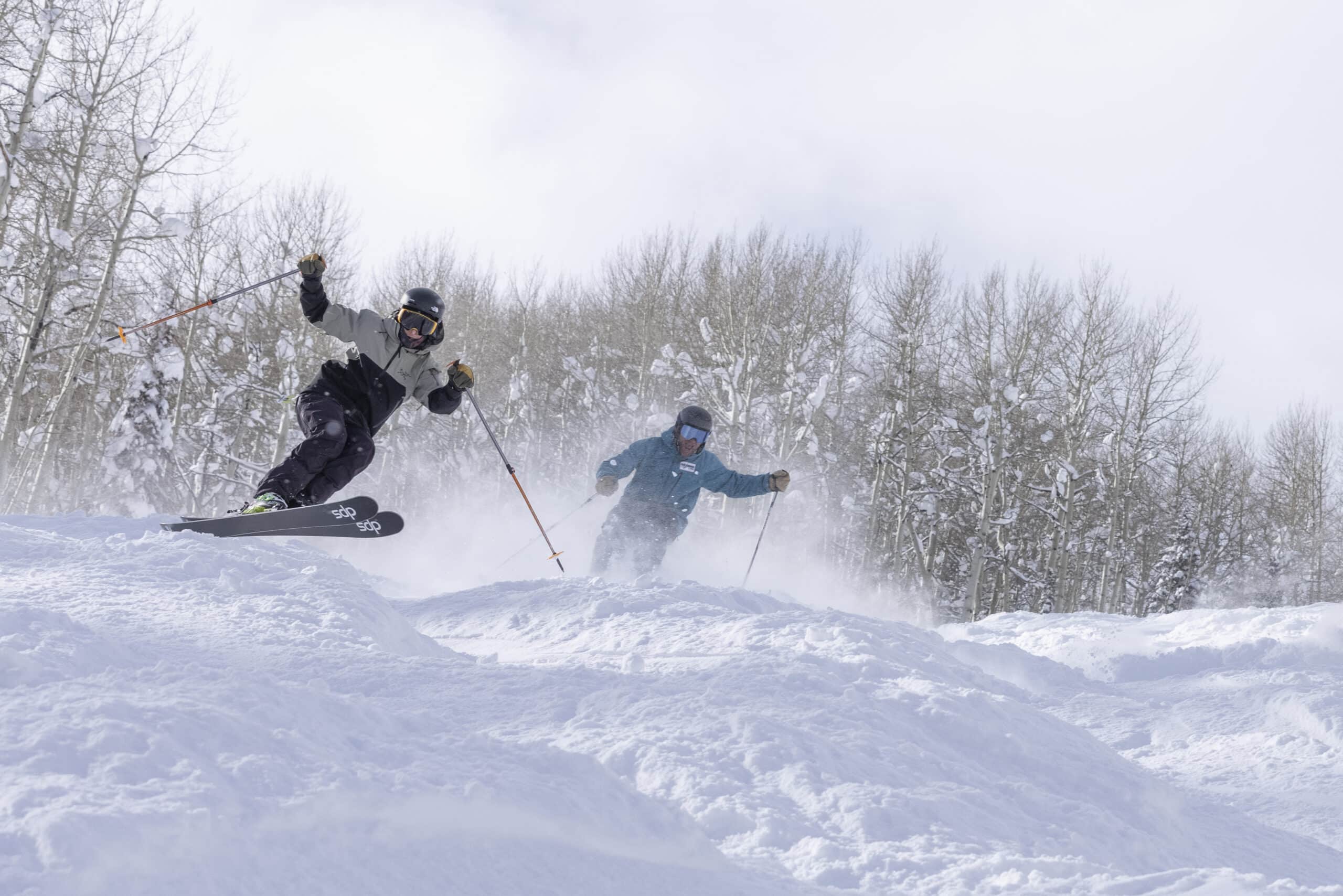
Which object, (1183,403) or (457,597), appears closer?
(457,597)

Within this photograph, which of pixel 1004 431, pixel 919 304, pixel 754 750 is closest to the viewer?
pixel 754 750

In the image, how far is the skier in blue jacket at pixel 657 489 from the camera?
7621 mm

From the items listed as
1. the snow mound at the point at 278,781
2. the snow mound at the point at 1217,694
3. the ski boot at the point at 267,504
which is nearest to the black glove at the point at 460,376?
the ski boot at the point at 267,504

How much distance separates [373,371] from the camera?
595 centimetres

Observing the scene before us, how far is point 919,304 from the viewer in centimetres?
2166

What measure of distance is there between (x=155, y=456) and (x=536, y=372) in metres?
12.2

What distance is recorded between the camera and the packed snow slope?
5.94 ft

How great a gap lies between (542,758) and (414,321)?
4072mm

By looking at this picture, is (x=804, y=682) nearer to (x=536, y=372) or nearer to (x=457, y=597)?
(x=457, y=597)

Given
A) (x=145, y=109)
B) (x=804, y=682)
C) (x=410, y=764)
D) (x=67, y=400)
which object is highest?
(x=145, y=109)

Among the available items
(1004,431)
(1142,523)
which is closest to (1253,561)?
(1142,523)

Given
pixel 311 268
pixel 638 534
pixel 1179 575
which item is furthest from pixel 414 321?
pixel 1179 575

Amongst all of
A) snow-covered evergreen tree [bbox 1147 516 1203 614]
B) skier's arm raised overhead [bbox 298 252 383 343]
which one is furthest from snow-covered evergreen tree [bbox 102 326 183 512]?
snow-covered evergreen tree [bbox 1147 516 1203 614]

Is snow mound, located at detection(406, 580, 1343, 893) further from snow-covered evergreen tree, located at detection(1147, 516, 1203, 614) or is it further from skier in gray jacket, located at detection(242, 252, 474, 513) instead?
snow-covered evergreen tree, located at detection(1147, 516, 1203, 614)
